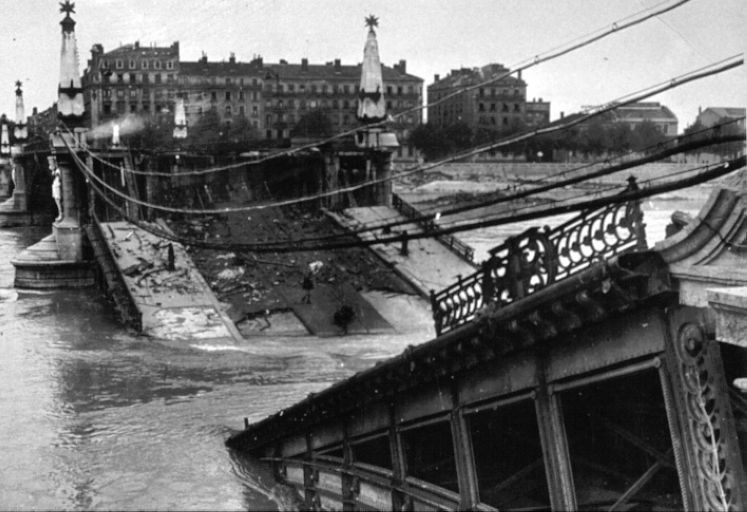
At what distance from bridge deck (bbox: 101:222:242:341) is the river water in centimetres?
77

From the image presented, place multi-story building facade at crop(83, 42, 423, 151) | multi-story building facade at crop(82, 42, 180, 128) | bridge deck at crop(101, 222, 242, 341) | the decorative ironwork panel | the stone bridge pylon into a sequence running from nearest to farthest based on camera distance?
1. the decorative ironwork panel
2. bridge deck at crop(101, 222, 242, 341)
3. the stone bridge pylon
4. multi-story building facade at crop(82, 42, 180, 128)
5. multi-story building facade at crop(83, 42, 423, 151)

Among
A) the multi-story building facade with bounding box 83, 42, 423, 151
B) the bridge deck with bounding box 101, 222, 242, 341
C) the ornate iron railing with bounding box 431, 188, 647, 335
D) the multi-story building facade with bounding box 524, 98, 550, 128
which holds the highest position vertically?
the multi-story building facade with bounding box 83, 42, 423, 151

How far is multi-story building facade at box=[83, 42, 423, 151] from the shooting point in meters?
64.1

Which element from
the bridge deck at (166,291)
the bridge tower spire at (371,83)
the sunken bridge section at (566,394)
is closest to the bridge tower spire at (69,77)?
the bridge deck at (166,291)

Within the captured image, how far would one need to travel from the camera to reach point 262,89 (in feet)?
250

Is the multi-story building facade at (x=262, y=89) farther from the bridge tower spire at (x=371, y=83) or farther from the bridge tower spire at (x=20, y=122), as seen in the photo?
the bridge tower spire at (x=371, y=83)

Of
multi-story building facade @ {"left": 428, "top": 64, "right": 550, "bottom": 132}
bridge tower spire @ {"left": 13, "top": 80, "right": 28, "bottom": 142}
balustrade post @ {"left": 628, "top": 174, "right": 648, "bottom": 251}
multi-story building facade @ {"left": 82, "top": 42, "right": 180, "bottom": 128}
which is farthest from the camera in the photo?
bridge tower spire @ {"left": 13, "top": 80, "right": 28, "bottom": 142}

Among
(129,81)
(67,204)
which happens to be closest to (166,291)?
(67,204)

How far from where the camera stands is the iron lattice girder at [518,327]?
5.81 m

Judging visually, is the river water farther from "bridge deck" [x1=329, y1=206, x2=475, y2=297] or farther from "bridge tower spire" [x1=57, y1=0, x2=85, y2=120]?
"bridge tower spire" [x1=57, y1=0, x2=85, y2=120]

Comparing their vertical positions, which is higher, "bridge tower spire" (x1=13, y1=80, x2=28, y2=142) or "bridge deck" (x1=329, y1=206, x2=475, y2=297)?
"bridge tower spire" (x1=13, y1=80, x2=28, y2=142)

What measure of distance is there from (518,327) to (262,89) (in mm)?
71874

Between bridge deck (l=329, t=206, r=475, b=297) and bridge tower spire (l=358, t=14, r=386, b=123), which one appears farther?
bridge tower spire (l=358, t=14, r=386, b=123)

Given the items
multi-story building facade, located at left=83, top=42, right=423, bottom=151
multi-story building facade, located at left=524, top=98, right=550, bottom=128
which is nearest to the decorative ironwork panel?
multi-story building facade, located at left=83, top=42, right=423, bottom=151
